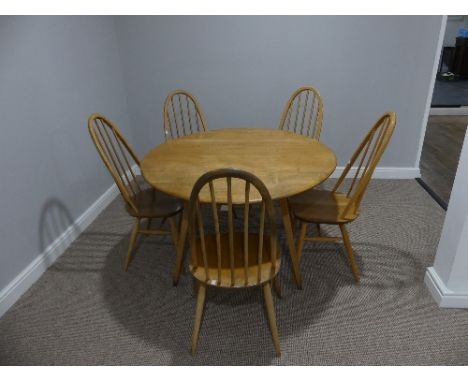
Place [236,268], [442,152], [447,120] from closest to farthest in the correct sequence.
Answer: [236,268], [442,152], [447,120]

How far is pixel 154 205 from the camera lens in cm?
187

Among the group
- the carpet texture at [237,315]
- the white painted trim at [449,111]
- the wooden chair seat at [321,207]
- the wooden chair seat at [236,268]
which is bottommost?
the carpet texture at [237,315]

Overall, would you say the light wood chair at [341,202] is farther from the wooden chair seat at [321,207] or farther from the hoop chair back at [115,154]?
the hoop chair back at [115,154]

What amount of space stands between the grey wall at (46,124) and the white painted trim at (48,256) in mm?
36

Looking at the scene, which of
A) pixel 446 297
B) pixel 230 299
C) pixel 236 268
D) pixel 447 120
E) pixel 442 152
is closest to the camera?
pixel 236 268

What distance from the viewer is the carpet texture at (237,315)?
4.78 feet

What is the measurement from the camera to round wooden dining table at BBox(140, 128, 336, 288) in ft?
4.74

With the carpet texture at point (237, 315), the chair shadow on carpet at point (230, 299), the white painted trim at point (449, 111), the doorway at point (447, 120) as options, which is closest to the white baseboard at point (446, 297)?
the carpet texture at point (237, 315)

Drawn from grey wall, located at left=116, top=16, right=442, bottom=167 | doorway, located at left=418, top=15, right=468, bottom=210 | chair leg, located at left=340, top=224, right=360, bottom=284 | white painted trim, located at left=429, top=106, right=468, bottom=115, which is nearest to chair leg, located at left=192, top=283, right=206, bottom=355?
chair leg, located at left=340, top=224, right=360, bottom=284

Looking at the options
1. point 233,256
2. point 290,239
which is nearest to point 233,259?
point 233,256

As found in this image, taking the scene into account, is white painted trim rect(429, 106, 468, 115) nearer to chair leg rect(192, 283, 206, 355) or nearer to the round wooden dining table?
the round wooden dining table

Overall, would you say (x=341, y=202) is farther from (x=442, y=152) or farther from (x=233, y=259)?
(x=442, y=152)

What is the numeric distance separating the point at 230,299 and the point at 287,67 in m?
1.90

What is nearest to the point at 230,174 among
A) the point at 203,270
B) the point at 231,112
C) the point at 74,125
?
the point at 203,270
